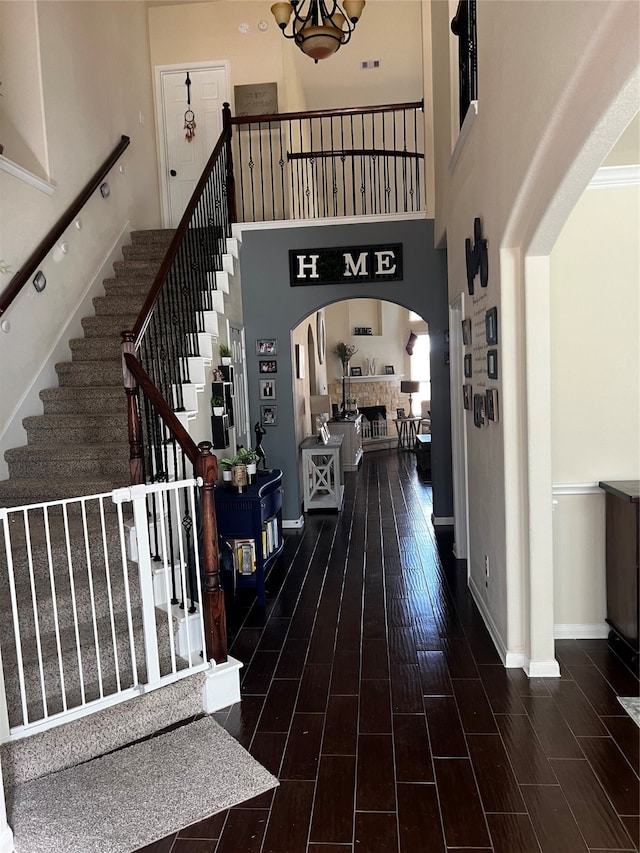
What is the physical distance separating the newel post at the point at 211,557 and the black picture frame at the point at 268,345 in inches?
132

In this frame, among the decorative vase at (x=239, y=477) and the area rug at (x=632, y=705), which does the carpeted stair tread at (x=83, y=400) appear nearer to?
the decorative vase at (x=239, y=477)

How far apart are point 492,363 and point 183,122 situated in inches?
225

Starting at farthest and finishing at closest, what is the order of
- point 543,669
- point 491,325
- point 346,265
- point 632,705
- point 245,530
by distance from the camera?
point 346,265, point 245,530, point 491,325, point 543,669, point 632,705

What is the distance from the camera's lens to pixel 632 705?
9.12ft

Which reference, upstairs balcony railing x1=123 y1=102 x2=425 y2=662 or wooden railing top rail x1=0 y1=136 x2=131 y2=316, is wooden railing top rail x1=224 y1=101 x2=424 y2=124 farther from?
wooden railing top rail x1=0 y1=136 x2=131 y2=316

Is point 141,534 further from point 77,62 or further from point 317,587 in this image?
point 77,62

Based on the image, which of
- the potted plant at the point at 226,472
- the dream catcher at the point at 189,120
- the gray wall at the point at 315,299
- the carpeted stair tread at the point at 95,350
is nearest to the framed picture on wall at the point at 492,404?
the potted plant at the point at 226,472

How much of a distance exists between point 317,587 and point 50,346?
9.36ft

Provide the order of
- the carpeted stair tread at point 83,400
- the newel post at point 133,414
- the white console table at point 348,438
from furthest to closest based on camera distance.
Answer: the white console table at point 348,438 < the carpeted stair tread at point 83,400 < the newel post at point 133,414

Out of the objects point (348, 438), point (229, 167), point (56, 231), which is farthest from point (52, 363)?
point (348, 438)

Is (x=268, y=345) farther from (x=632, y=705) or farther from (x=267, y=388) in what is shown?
(x=632, y=705)

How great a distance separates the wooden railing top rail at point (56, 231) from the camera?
13.5 feet

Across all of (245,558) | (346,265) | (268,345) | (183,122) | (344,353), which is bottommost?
(245,558)

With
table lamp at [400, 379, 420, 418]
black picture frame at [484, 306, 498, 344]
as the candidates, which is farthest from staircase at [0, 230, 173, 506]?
table lamp at [400, 379, 420, 418]
